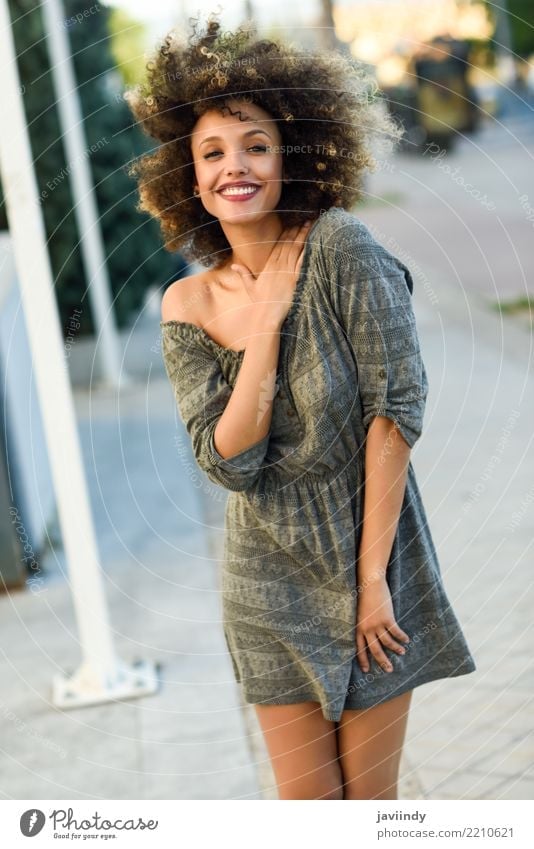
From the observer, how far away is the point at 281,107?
1604 mm

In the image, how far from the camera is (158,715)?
3166mm

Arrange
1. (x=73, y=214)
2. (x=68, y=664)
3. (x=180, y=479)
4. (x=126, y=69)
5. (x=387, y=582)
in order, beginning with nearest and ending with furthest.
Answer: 1. (x=387, y=582)
2. (x=68, y=664)
3. (x=180, y=479)
4. (x=73, y=214)
5. (x=126, y=69)

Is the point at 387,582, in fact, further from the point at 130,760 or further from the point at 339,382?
the point at 130,760

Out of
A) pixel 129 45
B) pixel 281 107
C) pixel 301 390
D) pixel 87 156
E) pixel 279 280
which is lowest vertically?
pixel 301 390

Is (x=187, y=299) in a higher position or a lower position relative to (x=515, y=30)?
lower

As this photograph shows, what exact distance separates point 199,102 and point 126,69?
415 inches

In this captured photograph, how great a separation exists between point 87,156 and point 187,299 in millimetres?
6109

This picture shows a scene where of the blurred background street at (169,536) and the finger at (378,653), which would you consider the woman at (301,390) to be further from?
the blurred background street at (169,536)

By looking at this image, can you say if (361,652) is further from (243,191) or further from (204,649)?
(204,649)

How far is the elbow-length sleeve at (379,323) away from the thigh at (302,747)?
47cm

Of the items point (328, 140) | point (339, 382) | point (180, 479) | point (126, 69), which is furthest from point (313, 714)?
point (126, 69)

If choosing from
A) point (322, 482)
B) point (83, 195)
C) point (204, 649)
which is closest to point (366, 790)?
point (322, 482)
